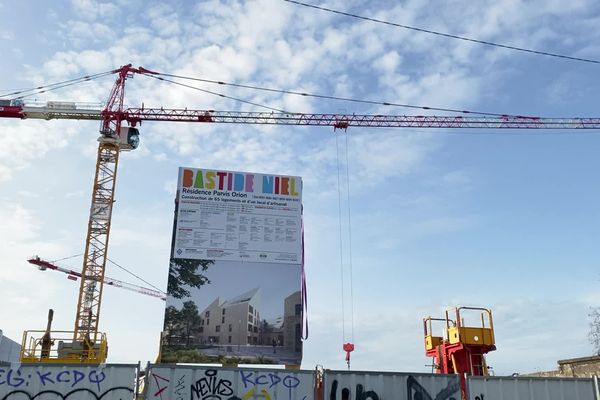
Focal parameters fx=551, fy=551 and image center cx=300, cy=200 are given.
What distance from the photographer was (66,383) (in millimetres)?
13234

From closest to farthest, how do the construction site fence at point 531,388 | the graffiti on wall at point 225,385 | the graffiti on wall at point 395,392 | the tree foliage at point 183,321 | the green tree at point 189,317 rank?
the graffiti on wall at point 225,385 < the graffiti on wall at point 395,392 < the construction site fence at point 531,388 < the tree foliage at point 183,321 < the green tree at point 189,317

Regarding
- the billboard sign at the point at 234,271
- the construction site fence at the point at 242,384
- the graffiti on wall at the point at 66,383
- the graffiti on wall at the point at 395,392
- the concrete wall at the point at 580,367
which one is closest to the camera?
the graffiti on wall at the point at 66,383

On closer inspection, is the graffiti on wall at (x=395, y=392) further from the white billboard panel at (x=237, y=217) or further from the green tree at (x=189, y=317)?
the white billboard panel at (x=237, y=217)

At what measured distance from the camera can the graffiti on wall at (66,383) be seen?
514 inches

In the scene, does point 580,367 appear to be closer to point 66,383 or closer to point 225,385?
point 225,385

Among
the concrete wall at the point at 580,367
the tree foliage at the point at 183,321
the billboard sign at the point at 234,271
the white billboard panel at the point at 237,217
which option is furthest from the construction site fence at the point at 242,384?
the concrete wall at the point at 580,367

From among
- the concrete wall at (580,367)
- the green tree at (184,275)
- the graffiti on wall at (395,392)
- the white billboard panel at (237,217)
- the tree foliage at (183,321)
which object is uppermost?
the white billboard panel at (237,217)

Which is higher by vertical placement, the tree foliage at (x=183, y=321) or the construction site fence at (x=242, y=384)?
the tree foliage at (x=183, y=321)

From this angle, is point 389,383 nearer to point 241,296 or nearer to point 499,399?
point 499,399

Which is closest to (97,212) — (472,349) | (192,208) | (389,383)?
(192,208)

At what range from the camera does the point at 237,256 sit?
24.0 m

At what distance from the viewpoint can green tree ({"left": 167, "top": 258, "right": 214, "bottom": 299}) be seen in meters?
22.9

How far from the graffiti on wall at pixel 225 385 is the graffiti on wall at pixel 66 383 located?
2.43ft

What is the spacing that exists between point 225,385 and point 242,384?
43 centimetres
